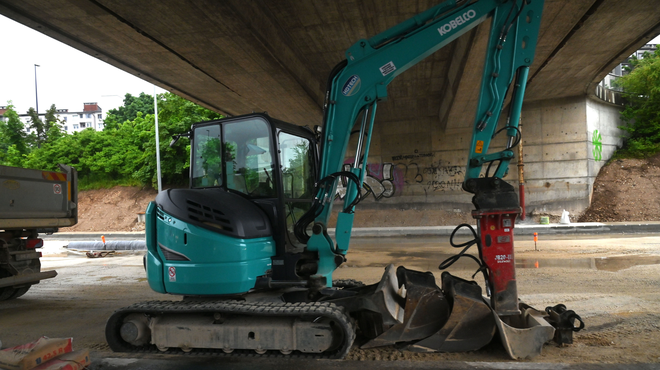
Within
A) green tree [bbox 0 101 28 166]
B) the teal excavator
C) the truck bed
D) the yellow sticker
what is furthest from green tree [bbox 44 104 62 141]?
the yellow sticker

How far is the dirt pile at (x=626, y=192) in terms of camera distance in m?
17.3

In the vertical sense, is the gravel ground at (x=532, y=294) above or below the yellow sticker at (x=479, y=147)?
below

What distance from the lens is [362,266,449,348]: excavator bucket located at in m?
4.12

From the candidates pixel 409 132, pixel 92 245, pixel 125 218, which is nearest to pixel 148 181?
pixel 125 218

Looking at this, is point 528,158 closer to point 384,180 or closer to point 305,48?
point 384,180

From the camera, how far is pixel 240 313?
401cm

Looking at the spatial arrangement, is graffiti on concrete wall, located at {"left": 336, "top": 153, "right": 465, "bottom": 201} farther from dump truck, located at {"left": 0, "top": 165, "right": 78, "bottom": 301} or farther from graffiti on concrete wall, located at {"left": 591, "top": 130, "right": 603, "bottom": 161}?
dump truck, located at {"left": 0, "top": 165, "right": 78, "bottom": 301}

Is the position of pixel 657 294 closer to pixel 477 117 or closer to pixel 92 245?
pixel 477 117

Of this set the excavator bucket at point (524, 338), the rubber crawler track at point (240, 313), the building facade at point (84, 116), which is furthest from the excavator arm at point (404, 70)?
the building facade at point (84, 116)

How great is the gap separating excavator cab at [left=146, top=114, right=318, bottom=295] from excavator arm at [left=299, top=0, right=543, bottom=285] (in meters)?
0.48

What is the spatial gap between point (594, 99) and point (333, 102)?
732 inches

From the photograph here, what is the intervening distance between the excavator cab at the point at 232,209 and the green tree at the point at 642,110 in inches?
805

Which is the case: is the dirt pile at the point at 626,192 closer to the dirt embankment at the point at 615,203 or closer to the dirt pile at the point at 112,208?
the dirt embankment at the point at 615,203

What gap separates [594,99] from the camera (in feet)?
61.9
